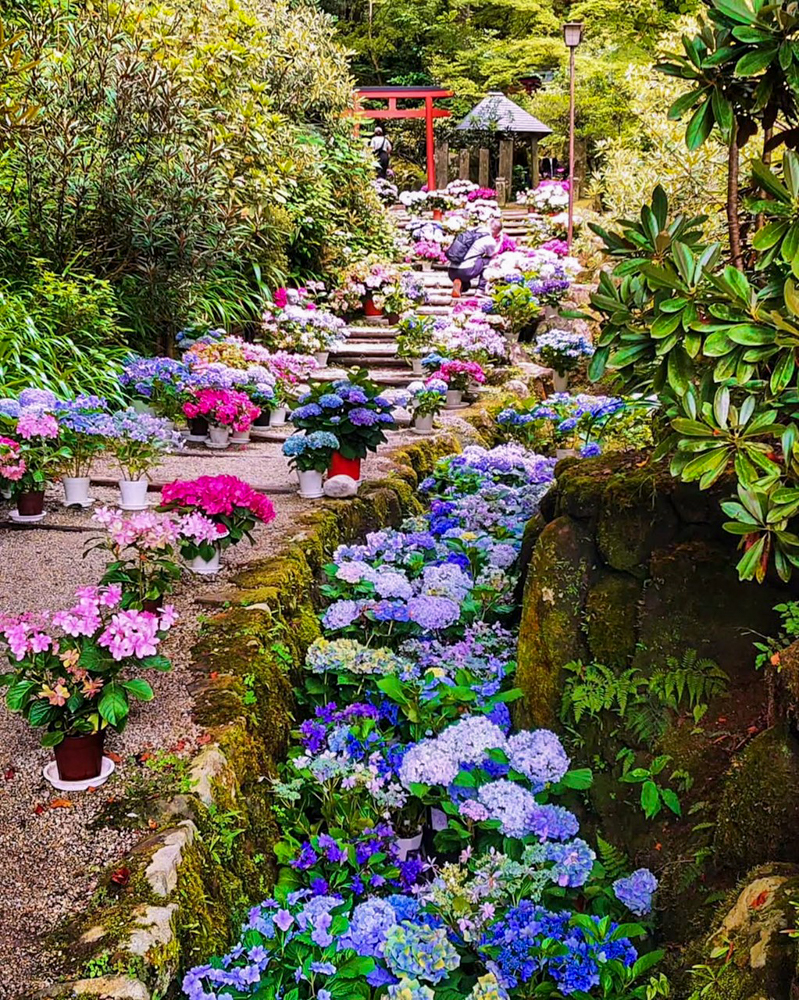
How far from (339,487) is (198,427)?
5.47 ft

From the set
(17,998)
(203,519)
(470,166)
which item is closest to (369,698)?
(203,519)

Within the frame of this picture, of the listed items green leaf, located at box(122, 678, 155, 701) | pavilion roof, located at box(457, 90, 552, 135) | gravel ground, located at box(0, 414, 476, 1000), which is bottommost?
gravel ground, located at box(0, 414, 476, 1000)

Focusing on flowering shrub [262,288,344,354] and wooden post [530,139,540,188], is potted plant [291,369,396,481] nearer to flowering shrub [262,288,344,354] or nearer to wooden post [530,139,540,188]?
flowering shrub [262,288,344,354]

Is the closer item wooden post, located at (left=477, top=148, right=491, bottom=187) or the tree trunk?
the tree trunk

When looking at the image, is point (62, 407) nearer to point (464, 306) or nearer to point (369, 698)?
point (369, 698)

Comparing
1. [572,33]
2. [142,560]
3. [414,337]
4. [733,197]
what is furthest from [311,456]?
[572,33]

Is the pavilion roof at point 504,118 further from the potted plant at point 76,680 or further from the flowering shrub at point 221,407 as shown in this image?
the potted plant at point 76,680

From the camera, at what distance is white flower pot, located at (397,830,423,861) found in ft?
9.35

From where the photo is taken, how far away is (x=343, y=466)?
15.6 feet

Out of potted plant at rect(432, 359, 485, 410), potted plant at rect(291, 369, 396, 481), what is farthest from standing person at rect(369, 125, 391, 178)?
potted plant at rect(291, 369, 396, 481)

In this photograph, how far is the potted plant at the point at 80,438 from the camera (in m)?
4.31

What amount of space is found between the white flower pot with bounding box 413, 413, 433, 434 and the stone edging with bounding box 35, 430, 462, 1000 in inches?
98.3

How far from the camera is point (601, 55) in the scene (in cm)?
1547

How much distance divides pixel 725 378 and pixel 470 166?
59.2 feet
